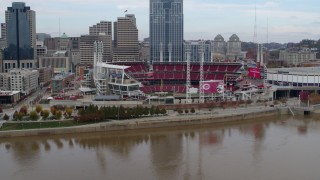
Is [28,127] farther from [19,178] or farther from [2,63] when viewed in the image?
[2,63]

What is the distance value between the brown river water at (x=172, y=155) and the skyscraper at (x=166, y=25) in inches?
909

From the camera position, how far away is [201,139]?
10922mm

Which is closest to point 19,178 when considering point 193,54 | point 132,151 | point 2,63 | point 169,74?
point 132,151

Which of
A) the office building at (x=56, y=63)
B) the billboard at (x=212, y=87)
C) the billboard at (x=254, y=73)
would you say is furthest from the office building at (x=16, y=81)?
the billboard at (x=254, y=73)

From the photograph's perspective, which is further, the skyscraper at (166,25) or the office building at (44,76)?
the skyscraper at (166,25)

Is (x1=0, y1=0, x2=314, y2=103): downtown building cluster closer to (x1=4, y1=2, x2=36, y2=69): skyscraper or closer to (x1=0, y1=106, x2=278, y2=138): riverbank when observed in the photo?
(x1=4, y1=2, x2=36, y2=69): skyscraper

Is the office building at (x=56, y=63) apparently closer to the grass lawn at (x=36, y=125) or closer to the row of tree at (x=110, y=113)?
the row of tree at (x=110, y=113)

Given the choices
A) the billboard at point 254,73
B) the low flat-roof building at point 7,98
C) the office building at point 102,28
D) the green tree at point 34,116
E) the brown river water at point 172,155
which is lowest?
the brown river water at point 172,155

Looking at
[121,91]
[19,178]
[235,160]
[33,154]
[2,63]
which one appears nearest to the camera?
[19,178]

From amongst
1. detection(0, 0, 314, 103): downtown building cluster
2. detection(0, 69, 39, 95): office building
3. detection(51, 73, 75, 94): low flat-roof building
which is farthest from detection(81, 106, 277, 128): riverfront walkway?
detection(0, 0, 314, 103): downtown building cluster

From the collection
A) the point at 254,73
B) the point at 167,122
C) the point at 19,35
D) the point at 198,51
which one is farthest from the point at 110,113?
the point at 198,51

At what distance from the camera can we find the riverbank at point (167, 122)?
11.2 metres

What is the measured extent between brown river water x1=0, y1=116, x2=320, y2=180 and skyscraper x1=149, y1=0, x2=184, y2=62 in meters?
23.1

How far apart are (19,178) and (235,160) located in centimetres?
376
